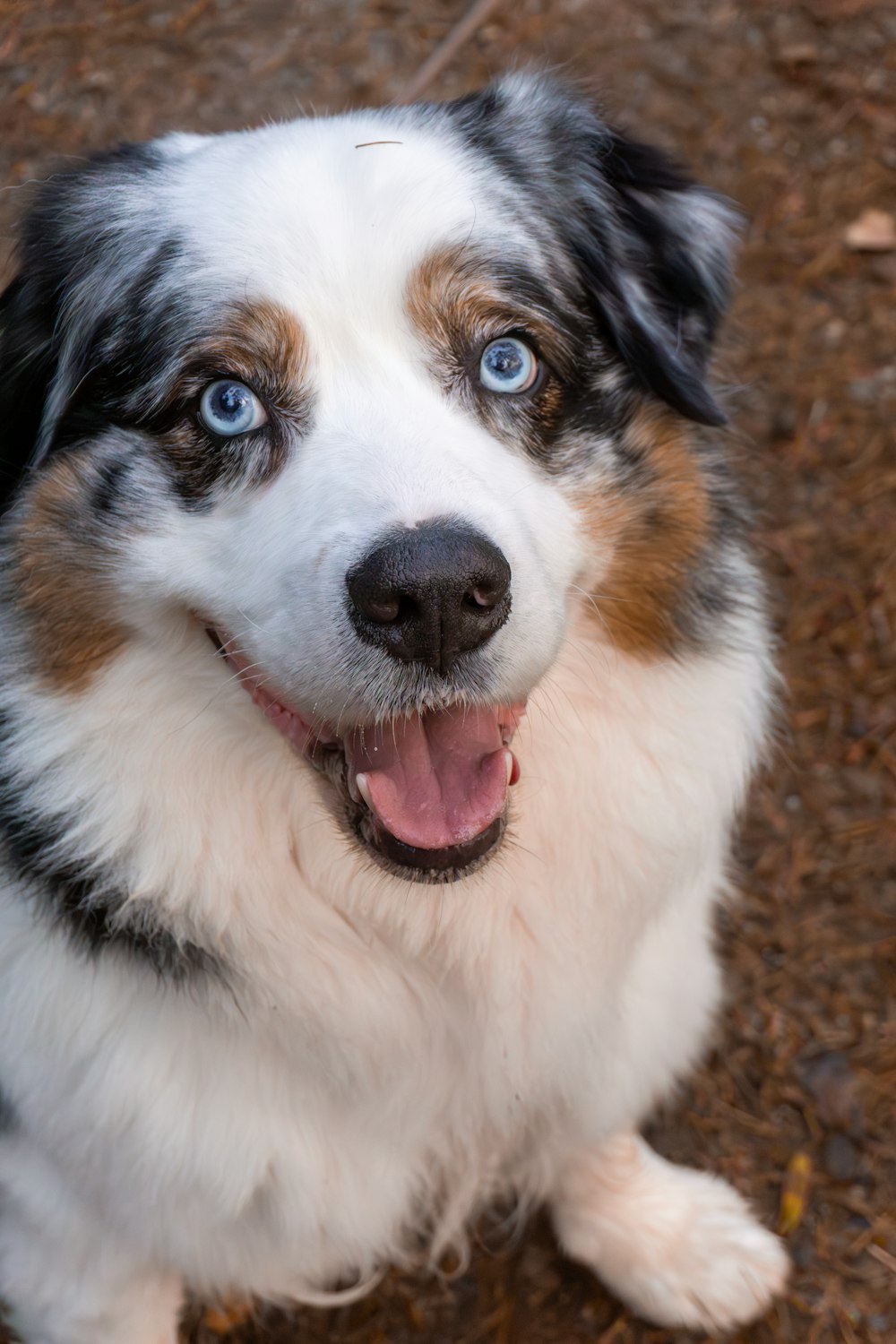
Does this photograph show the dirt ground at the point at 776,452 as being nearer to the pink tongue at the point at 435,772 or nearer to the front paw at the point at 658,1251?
the front paw at the point at 658,1251

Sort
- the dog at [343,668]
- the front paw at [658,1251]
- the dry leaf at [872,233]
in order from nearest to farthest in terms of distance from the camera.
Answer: the dog at [343,668], the front paw at [658,1251], the dry leaf at [872,233]

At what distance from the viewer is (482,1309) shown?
3.33m

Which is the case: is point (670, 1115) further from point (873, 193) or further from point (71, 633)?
point (873, 193)

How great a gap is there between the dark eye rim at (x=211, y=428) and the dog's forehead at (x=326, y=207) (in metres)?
0.15

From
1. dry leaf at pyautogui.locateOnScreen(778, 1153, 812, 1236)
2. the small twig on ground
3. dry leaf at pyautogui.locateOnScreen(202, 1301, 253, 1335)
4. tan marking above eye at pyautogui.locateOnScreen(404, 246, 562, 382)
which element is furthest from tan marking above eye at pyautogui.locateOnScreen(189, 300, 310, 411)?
the small twig on ground

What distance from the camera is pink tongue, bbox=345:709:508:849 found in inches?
83.6

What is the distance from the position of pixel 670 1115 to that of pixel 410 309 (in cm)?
242

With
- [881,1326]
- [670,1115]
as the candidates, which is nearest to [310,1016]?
[670,1115]

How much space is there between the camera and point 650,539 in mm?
2391

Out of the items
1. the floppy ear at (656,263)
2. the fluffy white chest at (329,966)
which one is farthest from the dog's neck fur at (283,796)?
the floppy ear at (656,263)

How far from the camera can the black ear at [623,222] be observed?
8.11 ft

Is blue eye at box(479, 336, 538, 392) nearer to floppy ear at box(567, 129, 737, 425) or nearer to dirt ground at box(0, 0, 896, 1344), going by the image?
floppy ear at box(567, 129, 737, 425)

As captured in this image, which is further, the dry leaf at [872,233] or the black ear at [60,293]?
the dry leaf at [872,233]

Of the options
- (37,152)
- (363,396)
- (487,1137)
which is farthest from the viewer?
(37,152)
